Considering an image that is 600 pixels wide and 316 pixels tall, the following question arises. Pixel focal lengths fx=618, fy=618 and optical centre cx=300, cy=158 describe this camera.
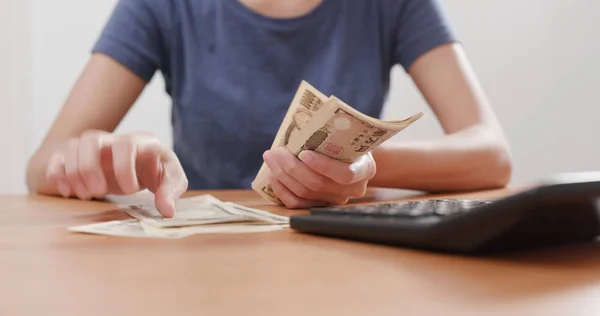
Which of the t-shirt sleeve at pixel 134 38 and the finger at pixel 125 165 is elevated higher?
the t-shirt sleeve at pixel 134 38

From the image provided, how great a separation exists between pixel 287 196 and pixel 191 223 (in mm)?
198

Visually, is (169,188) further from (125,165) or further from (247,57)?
(247,57)

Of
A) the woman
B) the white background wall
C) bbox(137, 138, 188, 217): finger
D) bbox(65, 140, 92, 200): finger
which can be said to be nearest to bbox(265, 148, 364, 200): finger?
bbox(137, 138, 188, 217): finger

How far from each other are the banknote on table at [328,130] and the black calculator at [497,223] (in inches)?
5.5

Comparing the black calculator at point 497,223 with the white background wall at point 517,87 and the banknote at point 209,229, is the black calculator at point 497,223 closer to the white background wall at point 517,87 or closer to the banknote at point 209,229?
the banknote at point 209,229

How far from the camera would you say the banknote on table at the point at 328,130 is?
57 centimetres

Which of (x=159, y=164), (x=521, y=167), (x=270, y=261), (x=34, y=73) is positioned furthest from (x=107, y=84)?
(x=521, y=167)

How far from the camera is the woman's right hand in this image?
59 centimetres

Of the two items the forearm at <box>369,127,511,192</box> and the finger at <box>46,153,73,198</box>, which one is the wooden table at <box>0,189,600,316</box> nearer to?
the finger at <box>46,153,73,198</box>

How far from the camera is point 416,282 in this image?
0.97 ft

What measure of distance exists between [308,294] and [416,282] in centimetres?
6

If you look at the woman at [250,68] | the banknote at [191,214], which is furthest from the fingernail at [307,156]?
the woman at [250,68]

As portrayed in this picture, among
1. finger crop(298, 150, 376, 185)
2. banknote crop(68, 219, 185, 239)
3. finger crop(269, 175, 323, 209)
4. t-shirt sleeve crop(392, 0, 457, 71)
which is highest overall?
t-shirt sleeve crop(392, 0, 457, 71)

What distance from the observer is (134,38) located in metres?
1.10
